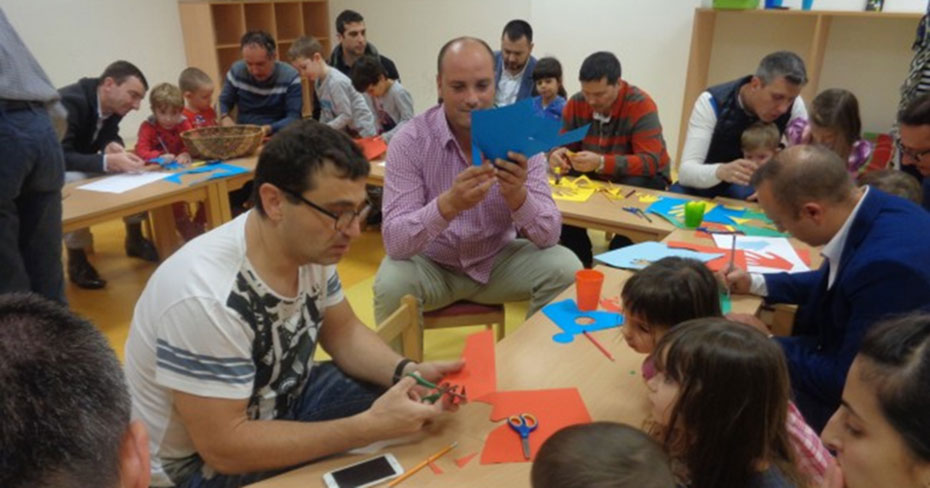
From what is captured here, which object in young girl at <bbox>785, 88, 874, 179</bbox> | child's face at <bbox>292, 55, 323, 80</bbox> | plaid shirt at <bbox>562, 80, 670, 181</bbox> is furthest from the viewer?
child's face at <bbox>292, 55, 323, 80</bbox>

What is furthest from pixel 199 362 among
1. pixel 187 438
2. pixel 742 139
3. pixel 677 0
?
pixel 677 0

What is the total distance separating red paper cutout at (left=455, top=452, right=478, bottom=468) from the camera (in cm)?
128

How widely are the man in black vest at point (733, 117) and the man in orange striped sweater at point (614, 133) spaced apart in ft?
0.60

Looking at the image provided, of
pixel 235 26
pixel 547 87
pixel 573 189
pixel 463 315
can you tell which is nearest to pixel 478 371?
pixel 463 315

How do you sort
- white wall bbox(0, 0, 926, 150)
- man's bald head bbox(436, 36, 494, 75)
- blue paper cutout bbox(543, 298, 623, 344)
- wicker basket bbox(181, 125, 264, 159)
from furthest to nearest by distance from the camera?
white wall bbox(0, 0, 926, 150), wicker basket bbox(181, 125, 264, 159), man's bald head bbox(436, 36, 494, 75), blue paper cutout bbox(543, 298, 623, 344)

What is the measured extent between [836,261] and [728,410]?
85 cm

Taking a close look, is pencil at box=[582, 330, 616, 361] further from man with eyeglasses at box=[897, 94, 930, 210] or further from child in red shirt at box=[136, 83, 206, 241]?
child in red shirt at box=[136, 83, 206, 241]

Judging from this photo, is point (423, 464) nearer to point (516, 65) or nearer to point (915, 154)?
point (915, 154)

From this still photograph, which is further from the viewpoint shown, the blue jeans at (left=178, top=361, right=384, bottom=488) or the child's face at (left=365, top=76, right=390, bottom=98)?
the child's face at (left=365, top=76, right=390, bottom=98)

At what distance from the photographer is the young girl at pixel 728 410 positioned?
1.22 meters

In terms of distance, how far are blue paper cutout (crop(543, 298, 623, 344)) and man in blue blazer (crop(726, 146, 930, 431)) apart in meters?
0.46

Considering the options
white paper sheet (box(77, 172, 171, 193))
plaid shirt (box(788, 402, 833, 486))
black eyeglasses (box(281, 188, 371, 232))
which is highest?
black eyeglasses (box(281, 188, 371, 232))

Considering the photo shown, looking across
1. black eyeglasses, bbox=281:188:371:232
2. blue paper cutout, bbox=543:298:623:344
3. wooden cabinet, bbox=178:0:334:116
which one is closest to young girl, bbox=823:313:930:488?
blue paper cutout, bbox=543:298:623:344

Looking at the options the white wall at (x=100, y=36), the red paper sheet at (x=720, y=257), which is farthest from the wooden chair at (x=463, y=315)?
the white wall at (x=100, y=36)
